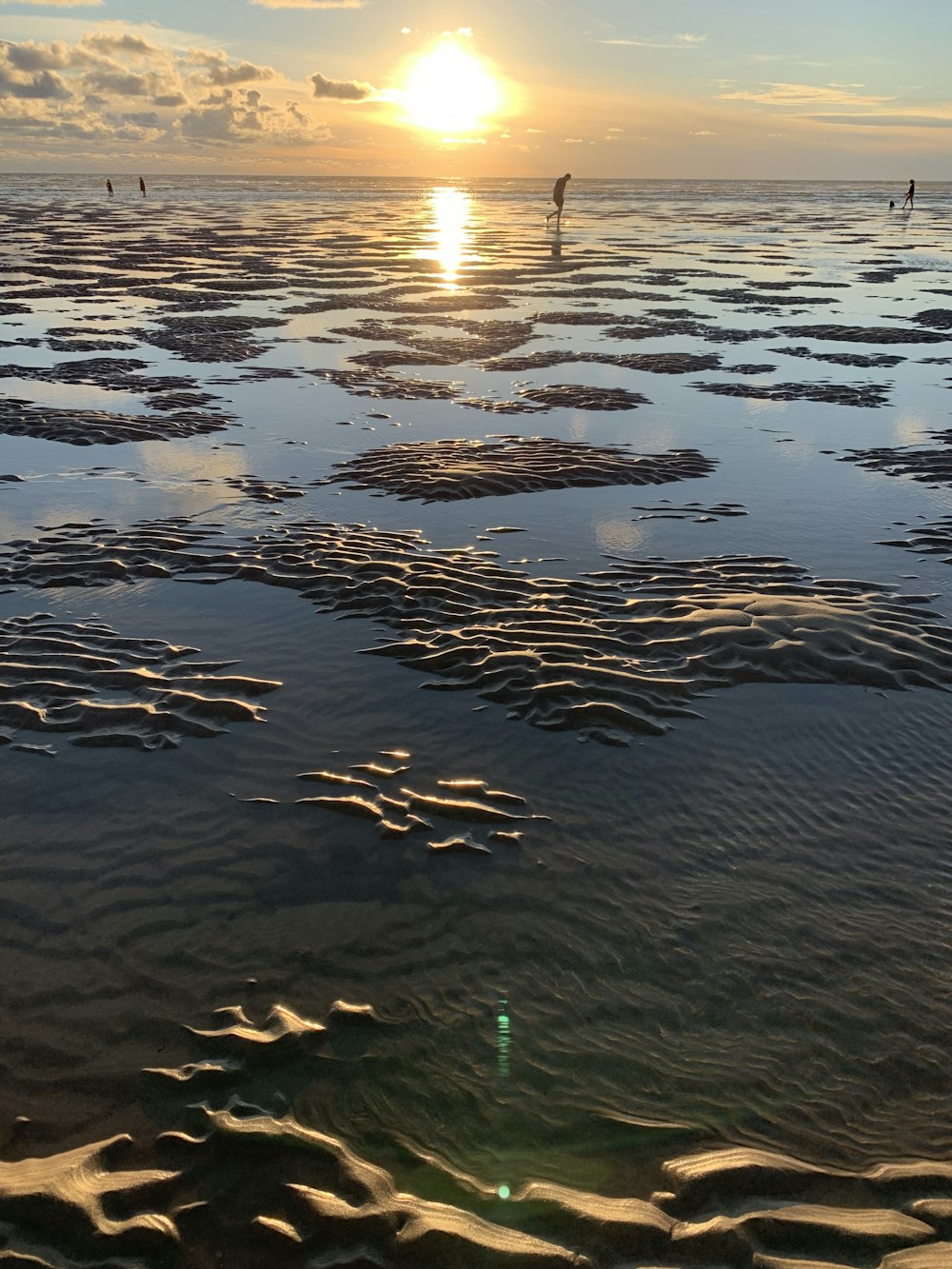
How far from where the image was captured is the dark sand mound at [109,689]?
6168 millimetres

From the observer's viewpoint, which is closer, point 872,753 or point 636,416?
point 872,753

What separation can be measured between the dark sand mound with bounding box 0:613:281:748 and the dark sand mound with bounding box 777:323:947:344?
1904 cm

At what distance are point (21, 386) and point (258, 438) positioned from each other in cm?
598

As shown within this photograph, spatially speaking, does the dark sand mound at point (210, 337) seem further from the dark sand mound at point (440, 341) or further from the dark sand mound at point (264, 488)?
the dark sand mound at point (264, 488)

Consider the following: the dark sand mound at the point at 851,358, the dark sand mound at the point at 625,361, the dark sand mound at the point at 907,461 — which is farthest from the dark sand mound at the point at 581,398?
the dark sand mound at the point at 851,358

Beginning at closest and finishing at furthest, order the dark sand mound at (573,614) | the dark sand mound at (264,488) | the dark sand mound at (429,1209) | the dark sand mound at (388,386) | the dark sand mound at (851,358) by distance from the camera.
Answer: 1. the dark sand mound at (429,1209)
2. the dark sand mound at (573,614)
3. the dark sand mound at (264,488)
4. the dark sand mound at (388,386)
5. the dark sand mound at (851,358)

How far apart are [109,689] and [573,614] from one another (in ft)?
12.3

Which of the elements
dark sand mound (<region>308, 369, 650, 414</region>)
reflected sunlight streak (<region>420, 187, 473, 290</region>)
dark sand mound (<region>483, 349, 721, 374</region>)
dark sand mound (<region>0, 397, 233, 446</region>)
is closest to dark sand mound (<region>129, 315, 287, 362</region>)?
dark sand mound (<region>308, 369, 650, 414</region>)

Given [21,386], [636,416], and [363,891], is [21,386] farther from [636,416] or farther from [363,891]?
[363,891]

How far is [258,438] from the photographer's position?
13086mm

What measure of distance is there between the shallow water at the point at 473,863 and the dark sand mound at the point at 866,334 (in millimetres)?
10130

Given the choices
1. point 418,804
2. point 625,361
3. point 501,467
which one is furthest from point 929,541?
point 625,361

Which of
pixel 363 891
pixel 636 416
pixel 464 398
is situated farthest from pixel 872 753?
pixel 464 398

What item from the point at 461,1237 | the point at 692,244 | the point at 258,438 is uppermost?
the point at 692,244
